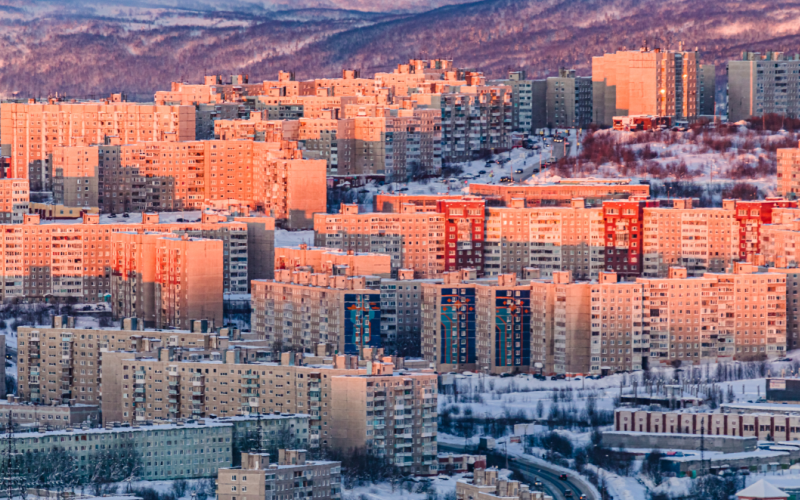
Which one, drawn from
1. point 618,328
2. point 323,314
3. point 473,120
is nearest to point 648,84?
point 473,120

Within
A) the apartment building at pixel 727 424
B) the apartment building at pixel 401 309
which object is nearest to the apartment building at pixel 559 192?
the apartment building at pixel 401 309

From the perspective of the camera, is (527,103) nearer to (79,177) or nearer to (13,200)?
(79,177)

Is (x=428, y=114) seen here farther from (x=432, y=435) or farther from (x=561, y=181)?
(x=432, y=435)

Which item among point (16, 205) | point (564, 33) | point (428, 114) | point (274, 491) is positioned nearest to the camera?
point (274, 491)

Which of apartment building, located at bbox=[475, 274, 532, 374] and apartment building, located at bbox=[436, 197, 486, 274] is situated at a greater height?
apartment building, located at bbox=[436, 197, 486, 274]

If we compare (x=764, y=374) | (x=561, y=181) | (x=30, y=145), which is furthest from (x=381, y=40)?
(x=764, y=374)

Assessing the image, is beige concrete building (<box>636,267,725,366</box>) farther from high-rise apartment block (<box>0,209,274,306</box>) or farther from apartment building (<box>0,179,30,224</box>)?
apartment building (<box>0,179,30,224</box>)

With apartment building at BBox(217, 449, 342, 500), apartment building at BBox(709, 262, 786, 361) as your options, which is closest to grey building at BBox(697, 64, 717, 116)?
apartment building at BBox(709, 262, 786, 361)
